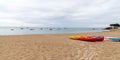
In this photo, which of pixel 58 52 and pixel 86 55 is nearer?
pixel 86 55

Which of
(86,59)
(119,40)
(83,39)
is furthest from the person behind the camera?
(83,39)

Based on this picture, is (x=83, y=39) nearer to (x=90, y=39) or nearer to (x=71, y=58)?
(x=90, y=39)

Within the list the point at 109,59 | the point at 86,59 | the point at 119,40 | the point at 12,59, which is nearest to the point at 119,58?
the point at 109,59

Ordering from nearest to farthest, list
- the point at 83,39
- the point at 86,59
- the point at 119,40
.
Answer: the point at 86,59, the point at 119,40, the point at 83,39

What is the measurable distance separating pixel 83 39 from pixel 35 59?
1173 cm

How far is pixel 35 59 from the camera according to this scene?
8.71 meters

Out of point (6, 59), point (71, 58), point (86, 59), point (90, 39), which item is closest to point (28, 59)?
point (6, 59)

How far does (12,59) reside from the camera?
8.76 m

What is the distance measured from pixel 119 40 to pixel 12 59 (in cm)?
1321

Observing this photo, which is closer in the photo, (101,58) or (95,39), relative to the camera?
(101,58)

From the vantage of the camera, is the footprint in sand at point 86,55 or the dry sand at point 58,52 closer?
the footprint in sand at point 86,55

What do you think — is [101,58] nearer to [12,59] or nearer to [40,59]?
[40,59]

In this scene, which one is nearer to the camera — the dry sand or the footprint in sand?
the footprint in sand

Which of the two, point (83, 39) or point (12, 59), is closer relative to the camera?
point (12, 59)
